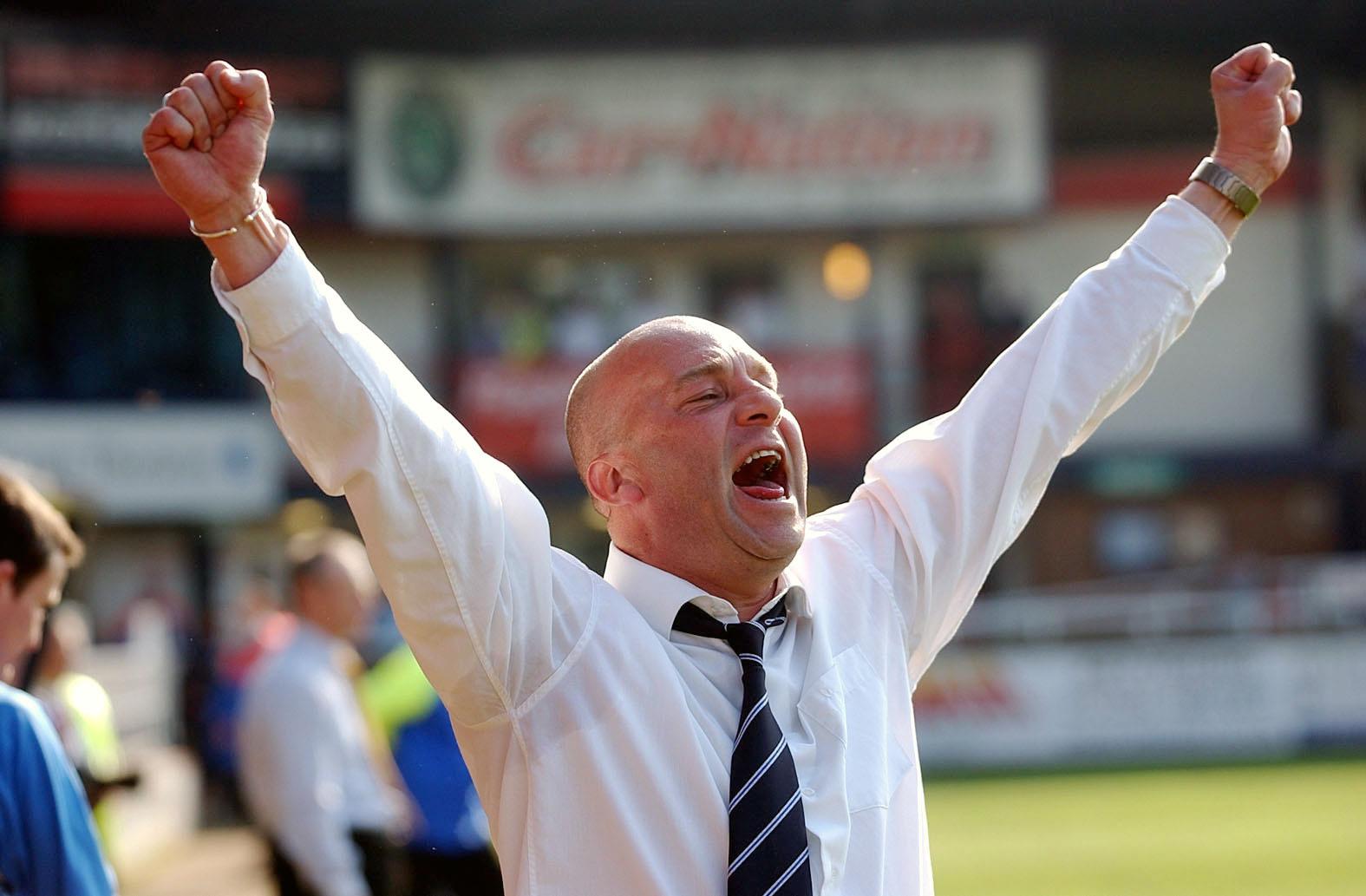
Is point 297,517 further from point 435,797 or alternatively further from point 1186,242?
point 1186,242

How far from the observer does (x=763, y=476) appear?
2627mm

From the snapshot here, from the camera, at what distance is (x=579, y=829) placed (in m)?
2.34

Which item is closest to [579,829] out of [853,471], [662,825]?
[662,825]

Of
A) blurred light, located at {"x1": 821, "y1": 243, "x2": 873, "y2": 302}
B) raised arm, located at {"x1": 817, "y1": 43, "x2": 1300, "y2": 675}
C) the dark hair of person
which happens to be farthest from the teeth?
blurred light, located at {"x1": 821, "y1": 243, "x2": 873, "y2": 302}

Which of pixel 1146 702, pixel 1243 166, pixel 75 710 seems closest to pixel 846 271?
pixel 1146 702

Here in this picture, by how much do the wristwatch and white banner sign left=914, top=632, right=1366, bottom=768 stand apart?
16464 mm

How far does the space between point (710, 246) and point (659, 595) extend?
2376cm

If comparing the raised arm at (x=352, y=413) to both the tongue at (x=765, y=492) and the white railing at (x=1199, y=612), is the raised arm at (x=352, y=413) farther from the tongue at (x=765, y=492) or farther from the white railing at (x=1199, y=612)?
the white railing at (x=1199, y=612)

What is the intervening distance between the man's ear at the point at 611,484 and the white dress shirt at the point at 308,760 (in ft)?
11.9

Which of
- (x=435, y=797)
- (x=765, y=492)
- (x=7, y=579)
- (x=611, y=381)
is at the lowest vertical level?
(x=435, y=797)

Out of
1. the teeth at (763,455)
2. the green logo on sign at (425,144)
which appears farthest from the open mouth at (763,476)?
the green logo on sign at (425,144)

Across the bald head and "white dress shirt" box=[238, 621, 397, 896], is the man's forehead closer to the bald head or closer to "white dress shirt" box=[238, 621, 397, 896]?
the bald head

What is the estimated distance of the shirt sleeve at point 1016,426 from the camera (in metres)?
2.73

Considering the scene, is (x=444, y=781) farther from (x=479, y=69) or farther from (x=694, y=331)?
(x=479, y=69)
